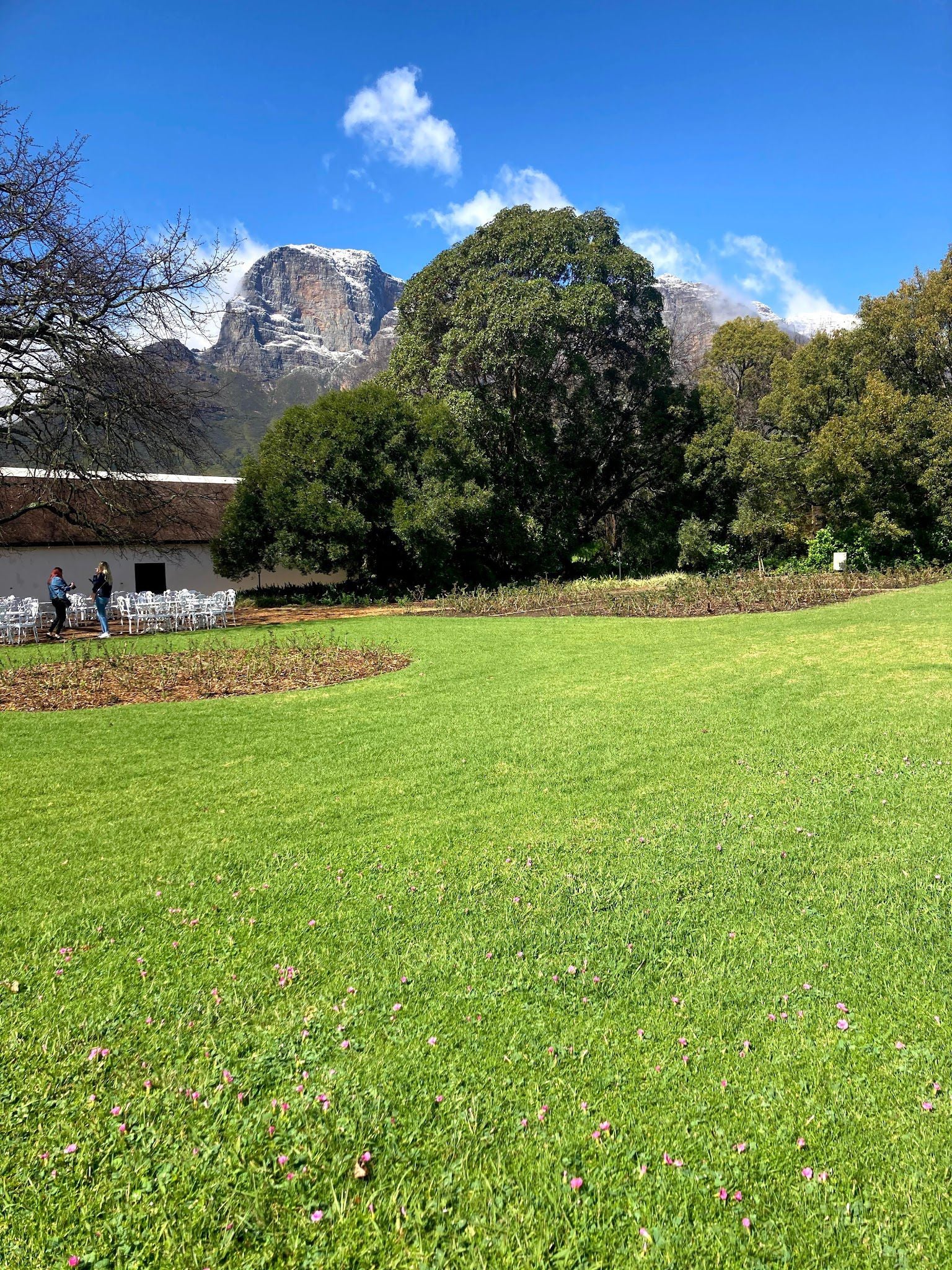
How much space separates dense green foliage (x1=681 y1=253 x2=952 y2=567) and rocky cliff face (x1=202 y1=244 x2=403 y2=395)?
66.8 meters

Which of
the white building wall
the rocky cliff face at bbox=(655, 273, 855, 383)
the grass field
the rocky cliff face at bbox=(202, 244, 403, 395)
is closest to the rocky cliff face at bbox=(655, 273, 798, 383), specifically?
the rocky cliff face at bbox=(655, 273, 855, 383)

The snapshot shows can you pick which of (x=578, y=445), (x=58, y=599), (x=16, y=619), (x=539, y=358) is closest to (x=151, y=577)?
(x=58, y=599)

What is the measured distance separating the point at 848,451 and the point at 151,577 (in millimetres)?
22029

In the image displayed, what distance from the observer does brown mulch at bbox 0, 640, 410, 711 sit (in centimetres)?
887

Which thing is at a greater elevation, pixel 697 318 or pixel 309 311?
pixel 309 311

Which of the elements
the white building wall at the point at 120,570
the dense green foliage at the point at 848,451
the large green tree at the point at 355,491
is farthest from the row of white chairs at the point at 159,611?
the dense green foliage at the point at 848,451

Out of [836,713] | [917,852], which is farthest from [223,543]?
[917,852]

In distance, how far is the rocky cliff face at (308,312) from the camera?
87312 millimetres

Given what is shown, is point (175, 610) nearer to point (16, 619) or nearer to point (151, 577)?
point (16, 619)

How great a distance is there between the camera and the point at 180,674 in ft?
32.6

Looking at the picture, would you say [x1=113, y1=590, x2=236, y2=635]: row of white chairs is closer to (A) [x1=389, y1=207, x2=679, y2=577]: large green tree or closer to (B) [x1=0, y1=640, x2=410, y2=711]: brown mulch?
(B) [x1=0, y1=640, x2=410, y2=711]: brown mulch

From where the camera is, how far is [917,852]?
156 inches

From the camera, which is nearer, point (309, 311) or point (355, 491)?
point (355, 491)

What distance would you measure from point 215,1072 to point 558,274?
26.5 meters
